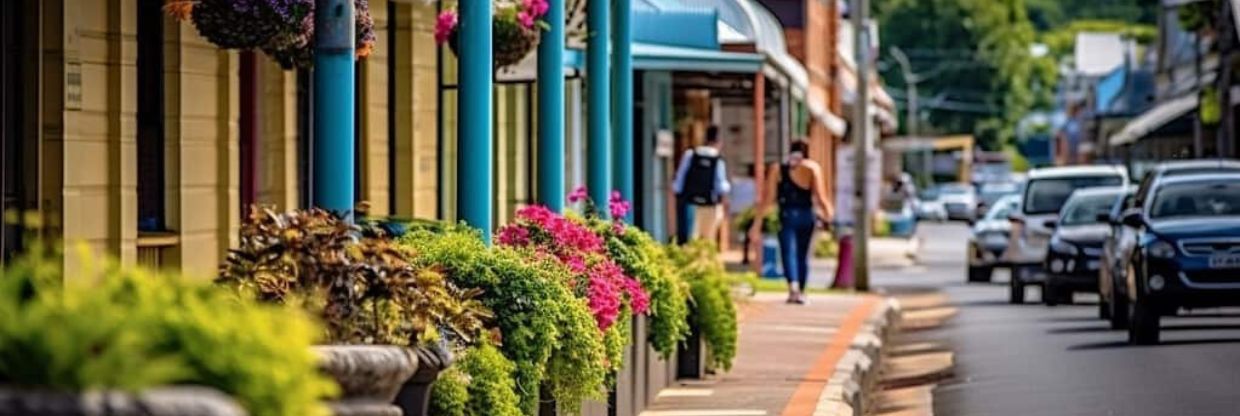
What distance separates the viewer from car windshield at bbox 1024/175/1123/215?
116ft

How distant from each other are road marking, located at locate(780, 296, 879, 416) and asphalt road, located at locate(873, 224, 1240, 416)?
0.69 m

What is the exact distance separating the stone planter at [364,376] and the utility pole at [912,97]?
97980 millimetres

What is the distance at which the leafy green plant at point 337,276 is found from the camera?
7.73 meters

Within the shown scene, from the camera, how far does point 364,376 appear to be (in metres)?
6.49

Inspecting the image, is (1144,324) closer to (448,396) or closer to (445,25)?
(445,25)

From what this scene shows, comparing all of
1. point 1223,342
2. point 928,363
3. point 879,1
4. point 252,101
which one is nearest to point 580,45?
point 252,101

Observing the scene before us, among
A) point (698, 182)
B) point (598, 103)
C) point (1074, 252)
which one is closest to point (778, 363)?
point (598, 103)

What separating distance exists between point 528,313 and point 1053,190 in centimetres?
2589

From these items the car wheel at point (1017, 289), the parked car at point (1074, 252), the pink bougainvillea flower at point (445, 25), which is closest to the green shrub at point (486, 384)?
the pink bougainvillea flower at point (445, 25)

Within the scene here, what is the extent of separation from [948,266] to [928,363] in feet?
96.2

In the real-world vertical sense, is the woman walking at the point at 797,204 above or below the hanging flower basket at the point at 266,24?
below

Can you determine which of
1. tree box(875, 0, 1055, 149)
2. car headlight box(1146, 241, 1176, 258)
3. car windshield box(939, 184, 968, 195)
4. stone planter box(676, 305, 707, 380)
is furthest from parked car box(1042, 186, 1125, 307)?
tree box(875, 0, 1055, 149)

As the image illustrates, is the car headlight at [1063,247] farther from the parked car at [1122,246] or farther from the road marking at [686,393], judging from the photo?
the road marking at [686,393]

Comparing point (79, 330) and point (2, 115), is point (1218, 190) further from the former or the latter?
point (79, 330)
